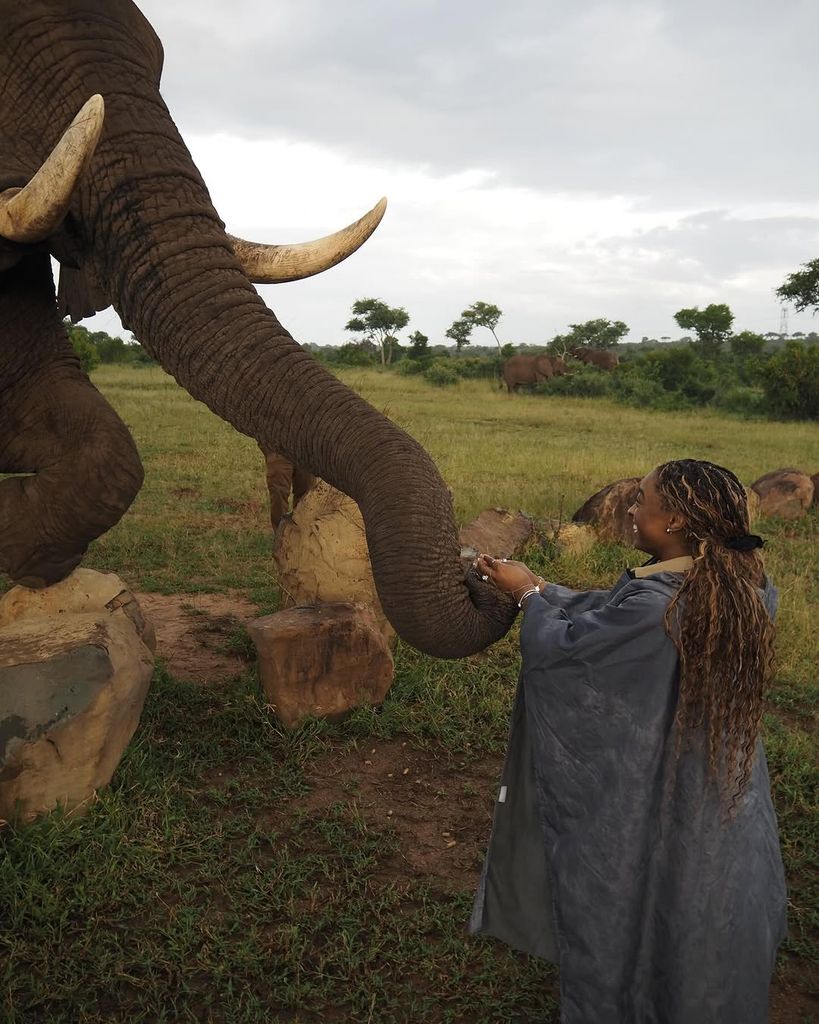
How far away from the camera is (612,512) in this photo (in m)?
7.20

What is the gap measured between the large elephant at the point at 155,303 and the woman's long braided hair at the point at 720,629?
0.49 m

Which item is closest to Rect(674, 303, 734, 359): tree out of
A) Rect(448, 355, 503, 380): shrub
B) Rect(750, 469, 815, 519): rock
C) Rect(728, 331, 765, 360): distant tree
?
Rect(728, 331, 765, 360): distant tree

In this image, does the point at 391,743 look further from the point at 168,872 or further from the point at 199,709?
the point at 168,872

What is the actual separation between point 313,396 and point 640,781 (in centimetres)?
A: 135

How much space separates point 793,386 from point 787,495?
11337 millimetres

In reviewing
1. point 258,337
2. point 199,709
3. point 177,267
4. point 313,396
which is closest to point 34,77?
point 177,267

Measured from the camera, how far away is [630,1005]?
7.36 feet

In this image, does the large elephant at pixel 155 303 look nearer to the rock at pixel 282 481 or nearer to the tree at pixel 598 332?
the rock at pixel 282 481

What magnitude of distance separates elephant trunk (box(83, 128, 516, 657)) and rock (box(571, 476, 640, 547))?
4529mm

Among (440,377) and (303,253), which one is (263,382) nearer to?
(303,253)

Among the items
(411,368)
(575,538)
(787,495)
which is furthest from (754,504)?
(411,368)

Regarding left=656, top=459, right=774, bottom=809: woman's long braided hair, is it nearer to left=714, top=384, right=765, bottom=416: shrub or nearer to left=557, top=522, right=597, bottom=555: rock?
left=557, top=522, right=597, bottom=555: rock

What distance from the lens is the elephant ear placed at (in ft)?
12.9

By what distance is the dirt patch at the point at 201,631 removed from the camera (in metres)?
4.80
